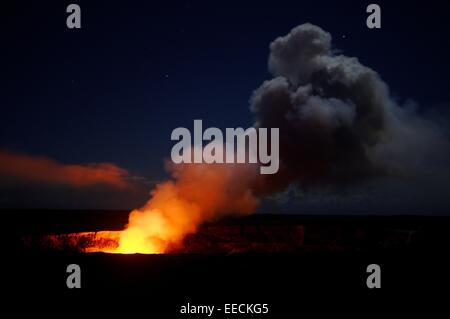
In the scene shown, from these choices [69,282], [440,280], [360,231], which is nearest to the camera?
[69,282]

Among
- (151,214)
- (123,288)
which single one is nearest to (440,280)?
(123,288)

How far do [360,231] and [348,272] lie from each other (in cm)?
937

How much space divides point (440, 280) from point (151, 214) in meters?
13.0

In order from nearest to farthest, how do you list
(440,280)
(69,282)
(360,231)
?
→ (69,282), (440,280), (360,231)

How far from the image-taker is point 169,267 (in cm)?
1076

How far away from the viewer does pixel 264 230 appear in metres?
20.1
